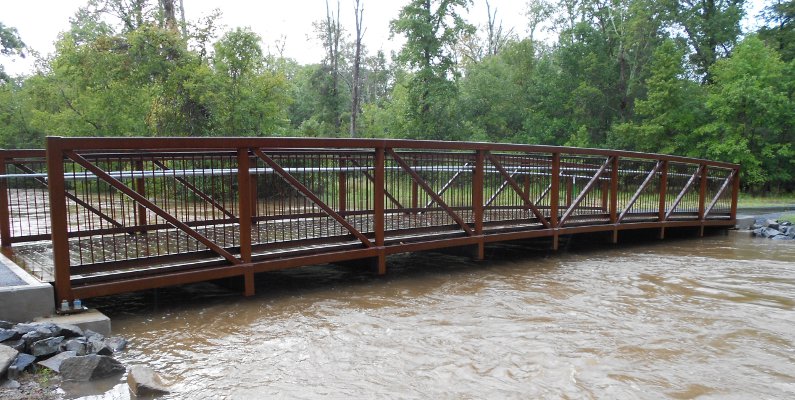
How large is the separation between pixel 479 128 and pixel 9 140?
1046 inches

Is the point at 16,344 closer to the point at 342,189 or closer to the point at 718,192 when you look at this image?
the point at 342,189

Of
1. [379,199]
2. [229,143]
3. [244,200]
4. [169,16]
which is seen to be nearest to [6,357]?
[244,200]

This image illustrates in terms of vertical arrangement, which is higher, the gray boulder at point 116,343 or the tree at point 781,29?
the tree at point 781,29

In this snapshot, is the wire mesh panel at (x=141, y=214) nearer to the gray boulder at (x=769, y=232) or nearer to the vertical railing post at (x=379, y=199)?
the vertical railing post at (x=379, y=199)

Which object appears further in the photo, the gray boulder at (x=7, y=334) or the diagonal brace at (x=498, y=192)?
the diagonal brace at (x=498, y=192)

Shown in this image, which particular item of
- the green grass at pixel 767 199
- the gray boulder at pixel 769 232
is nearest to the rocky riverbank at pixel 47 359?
the gray boulder at pixel 769 232

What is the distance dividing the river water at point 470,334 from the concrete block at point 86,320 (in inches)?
12.6

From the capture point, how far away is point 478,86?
3200 centimetres

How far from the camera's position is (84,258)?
6770 millimetres

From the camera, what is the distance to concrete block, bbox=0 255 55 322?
4.98 meters

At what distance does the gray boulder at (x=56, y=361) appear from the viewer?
4406 millimetres

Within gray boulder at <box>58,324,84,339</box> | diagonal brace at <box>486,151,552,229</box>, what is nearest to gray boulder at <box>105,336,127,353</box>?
gray boulder at <box>58,324,84,339</box>

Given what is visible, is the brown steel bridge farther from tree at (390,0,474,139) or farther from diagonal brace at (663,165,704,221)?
tree at (390,0,474,139)

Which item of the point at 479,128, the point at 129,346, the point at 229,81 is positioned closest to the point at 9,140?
the point at 229,81
